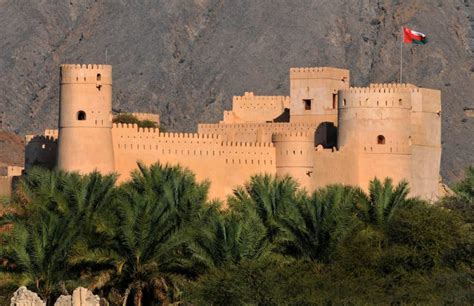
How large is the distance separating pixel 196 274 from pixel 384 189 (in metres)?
7.75

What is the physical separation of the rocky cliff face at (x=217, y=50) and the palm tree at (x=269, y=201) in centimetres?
5128

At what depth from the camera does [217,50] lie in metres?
120

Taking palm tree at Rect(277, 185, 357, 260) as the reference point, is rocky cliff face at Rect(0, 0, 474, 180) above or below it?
above

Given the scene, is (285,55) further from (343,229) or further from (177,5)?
(343,229)

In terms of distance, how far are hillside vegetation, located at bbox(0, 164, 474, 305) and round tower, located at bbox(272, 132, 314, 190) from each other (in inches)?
419

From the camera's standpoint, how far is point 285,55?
11531 centimetres

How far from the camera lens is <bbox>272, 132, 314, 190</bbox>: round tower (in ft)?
212

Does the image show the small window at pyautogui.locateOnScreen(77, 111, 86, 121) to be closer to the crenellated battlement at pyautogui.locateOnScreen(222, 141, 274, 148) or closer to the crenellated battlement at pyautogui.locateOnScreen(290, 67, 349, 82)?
the crenellated battlement at pyautogui.locateOnScreen(222, 141, 274, 148)

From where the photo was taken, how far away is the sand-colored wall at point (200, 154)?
62.1m

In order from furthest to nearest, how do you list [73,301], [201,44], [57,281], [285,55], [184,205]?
[201,44]
[285,55]
[184,205]
[57,281]
[73,301]

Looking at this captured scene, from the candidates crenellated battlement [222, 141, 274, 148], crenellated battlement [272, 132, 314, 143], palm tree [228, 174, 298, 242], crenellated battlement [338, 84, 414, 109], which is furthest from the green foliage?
palm tree [228, 174, 298, 242]

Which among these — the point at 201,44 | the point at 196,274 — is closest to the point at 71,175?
the point at 196,274

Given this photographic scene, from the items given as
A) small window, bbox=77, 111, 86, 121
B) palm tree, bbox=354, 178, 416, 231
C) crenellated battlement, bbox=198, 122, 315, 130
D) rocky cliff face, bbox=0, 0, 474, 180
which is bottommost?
palm tree, bbox=354, 178, 416, 231

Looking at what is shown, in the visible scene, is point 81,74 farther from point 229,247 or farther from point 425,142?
point 229,247
